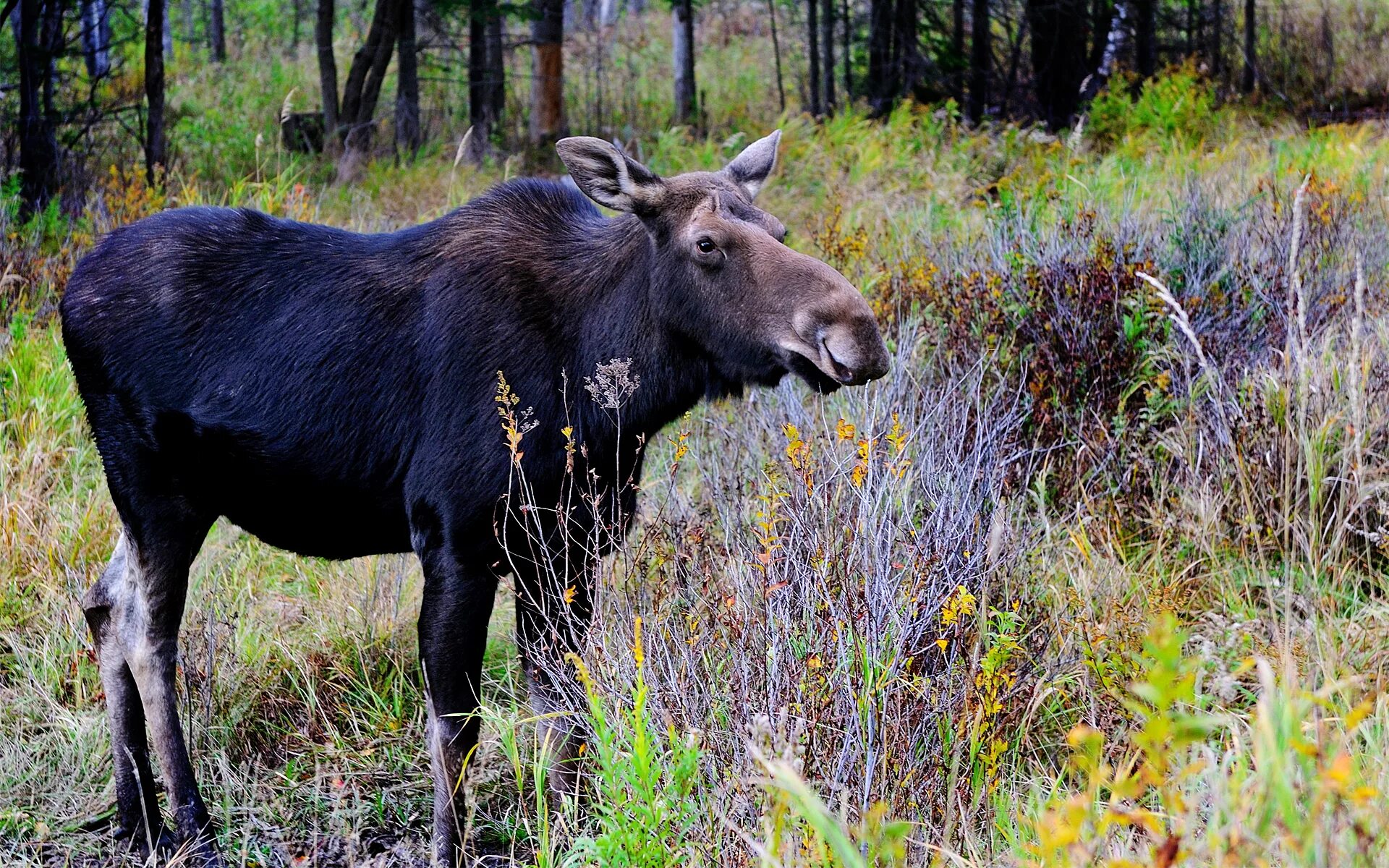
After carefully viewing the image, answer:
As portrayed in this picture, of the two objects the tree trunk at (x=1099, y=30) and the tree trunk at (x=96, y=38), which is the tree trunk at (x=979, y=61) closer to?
the tree trunk at (x=1099, y=30)

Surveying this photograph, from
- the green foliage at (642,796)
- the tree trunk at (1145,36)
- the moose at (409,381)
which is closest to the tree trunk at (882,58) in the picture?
the tree trunk at (1145,36)

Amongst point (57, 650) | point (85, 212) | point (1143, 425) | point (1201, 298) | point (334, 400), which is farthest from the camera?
point (85, 212)

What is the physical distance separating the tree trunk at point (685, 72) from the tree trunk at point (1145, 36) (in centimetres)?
585

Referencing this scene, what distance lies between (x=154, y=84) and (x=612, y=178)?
7596 mm

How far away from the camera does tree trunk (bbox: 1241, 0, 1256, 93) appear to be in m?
16.5

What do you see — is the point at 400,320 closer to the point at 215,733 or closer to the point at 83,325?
the point at 83,325

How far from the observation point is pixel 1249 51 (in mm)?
16703

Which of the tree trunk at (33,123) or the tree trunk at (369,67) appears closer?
the tree trunk at (33,123)

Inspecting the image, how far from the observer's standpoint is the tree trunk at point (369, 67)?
12523 mm

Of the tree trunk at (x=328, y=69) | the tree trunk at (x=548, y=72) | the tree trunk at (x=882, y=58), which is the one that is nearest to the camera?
the tree trunk at (x=328, y=69)

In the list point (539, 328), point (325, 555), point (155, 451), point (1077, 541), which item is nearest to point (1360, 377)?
point (1077, 541)

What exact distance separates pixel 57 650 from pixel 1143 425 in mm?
4571

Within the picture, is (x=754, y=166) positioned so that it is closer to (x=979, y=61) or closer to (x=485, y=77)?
(x=485, y=77)

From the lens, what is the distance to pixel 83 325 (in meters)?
4.12
